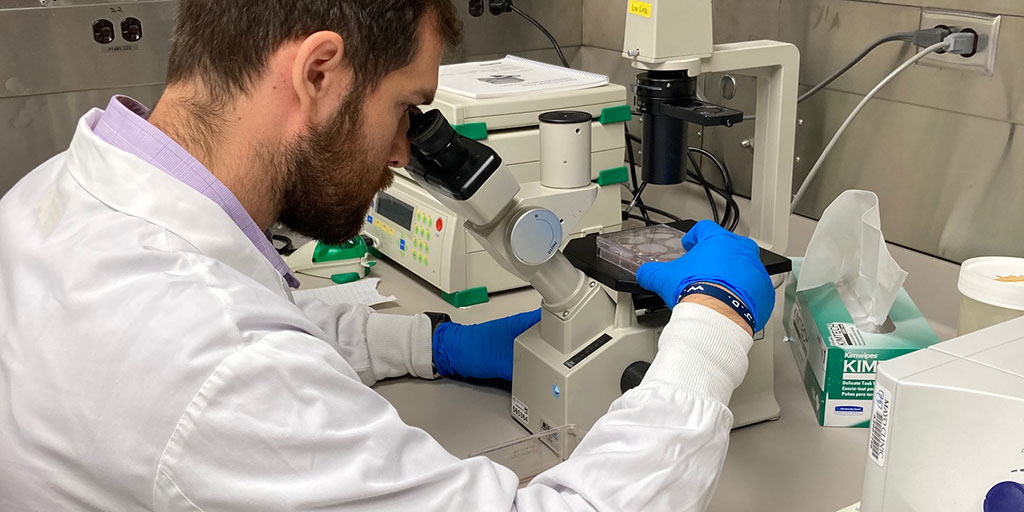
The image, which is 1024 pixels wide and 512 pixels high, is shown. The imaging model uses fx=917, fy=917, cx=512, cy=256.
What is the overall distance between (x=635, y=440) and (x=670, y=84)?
0.53 m

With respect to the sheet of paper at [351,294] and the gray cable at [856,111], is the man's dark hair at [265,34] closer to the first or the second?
the sheet of paper at [351,294]

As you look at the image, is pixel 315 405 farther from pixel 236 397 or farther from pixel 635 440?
pixel 635 440

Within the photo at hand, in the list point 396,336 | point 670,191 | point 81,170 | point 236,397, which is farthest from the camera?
point 670,191

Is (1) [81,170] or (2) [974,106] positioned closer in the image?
(1) [81,170]

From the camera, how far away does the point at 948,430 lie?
2.70ft

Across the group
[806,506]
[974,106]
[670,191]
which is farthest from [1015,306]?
[670,191]

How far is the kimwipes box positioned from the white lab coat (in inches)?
13.9

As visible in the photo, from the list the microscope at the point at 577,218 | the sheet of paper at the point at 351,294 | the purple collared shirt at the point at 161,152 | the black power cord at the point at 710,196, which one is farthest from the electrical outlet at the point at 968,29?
the purple collared shirt at the point at 161,152

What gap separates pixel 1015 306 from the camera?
3.83 feet

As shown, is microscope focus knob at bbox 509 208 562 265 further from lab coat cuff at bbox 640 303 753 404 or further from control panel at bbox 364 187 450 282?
control panel at bbox 364 187 450 282

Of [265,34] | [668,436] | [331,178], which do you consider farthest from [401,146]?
[668,436]

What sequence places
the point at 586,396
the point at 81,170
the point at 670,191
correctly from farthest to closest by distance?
the point at 670,191, the point at 586,396, the point at 81,170

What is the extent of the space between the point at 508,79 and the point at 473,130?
0.76 ft

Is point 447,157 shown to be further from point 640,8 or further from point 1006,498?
point 1006,498
